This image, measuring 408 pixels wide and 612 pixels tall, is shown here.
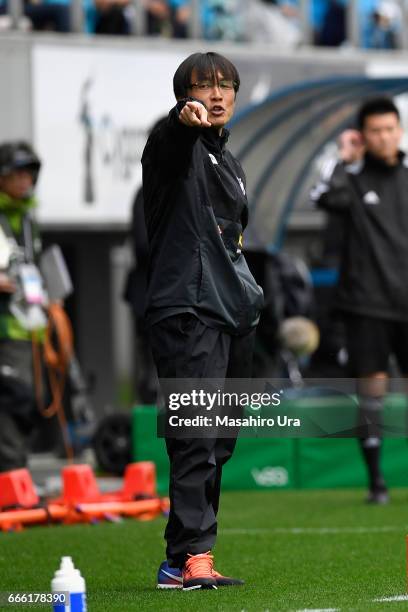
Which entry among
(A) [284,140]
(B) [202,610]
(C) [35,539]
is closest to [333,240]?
(A) [284,140]

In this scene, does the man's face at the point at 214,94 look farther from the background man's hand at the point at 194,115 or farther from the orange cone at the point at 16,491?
the orange cone at the point at 16,491

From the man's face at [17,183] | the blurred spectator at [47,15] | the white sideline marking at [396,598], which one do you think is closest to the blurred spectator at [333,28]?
the blurred spectator at [47,15]

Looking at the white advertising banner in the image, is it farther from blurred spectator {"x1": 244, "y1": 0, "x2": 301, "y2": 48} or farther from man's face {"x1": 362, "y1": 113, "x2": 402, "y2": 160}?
man's face {"x1": 362, "y1": 113, "x2": 402, "y2": 160}

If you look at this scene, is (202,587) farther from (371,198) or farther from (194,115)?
(371,198)

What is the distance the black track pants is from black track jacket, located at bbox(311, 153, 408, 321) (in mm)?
3994

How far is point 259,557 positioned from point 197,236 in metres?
1.91

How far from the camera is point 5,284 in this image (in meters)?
10.1

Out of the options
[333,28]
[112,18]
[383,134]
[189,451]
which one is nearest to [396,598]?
[189,451]

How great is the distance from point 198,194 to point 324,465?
230 inches

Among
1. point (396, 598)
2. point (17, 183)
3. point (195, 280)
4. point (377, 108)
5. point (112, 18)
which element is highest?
point (195, 280)

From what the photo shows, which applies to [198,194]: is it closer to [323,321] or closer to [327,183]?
[327,183]

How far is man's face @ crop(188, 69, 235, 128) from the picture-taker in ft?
19.8

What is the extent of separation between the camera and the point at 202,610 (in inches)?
215

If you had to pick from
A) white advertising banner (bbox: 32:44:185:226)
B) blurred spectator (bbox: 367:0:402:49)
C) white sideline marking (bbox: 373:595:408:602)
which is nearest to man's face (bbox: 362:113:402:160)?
white sideline marking (bbox: 373:595:408:602)
